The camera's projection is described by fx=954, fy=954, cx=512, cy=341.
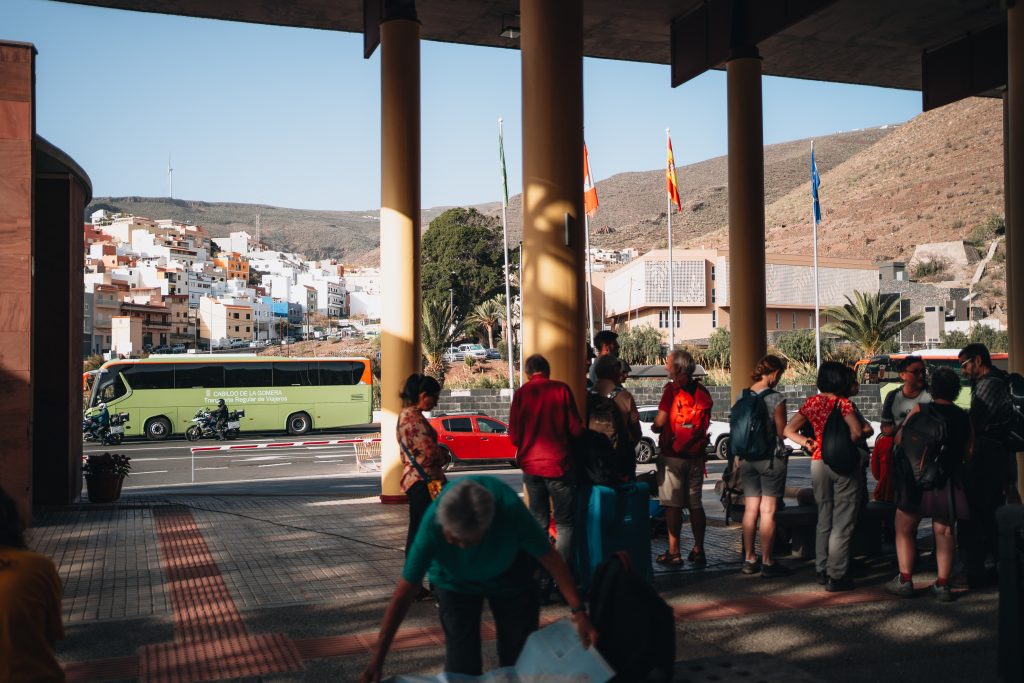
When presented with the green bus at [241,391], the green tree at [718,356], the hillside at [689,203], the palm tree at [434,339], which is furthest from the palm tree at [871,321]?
the hillside at [689,203]

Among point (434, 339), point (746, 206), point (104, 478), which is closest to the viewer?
point (746, 206)

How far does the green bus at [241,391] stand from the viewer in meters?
35.1

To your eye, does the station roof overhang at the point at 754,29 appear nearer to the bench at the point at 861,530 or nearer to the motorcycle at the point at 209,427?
the bench at the point at 861,530

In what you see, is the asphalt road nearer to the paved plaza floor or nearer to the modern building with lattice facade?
the paved plaza floor

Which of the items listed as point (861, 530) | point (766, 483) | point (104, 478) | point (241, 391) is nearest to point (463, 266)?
point (241, 391)

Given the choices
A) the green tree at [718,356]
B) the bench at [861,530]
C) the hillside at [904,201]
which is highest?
the hillside at [904,201]

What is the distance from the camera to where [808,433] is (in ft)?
24.4

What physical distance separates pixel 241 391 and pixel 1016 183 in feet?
101

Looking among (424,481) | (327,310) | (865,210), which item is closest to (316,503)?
(424,481)

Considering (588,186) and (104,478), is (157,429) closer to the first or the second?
(588,186)

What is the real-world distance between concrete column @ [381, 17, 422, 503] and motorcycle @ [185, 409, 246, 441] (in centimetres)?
2525

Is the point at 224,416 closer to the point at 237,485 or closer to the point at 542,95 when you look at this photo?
the point at 237,485

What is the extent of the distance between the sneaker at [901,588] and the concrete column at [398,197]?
6757 millimetres

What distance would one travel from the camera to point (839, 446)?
7.04 metres
